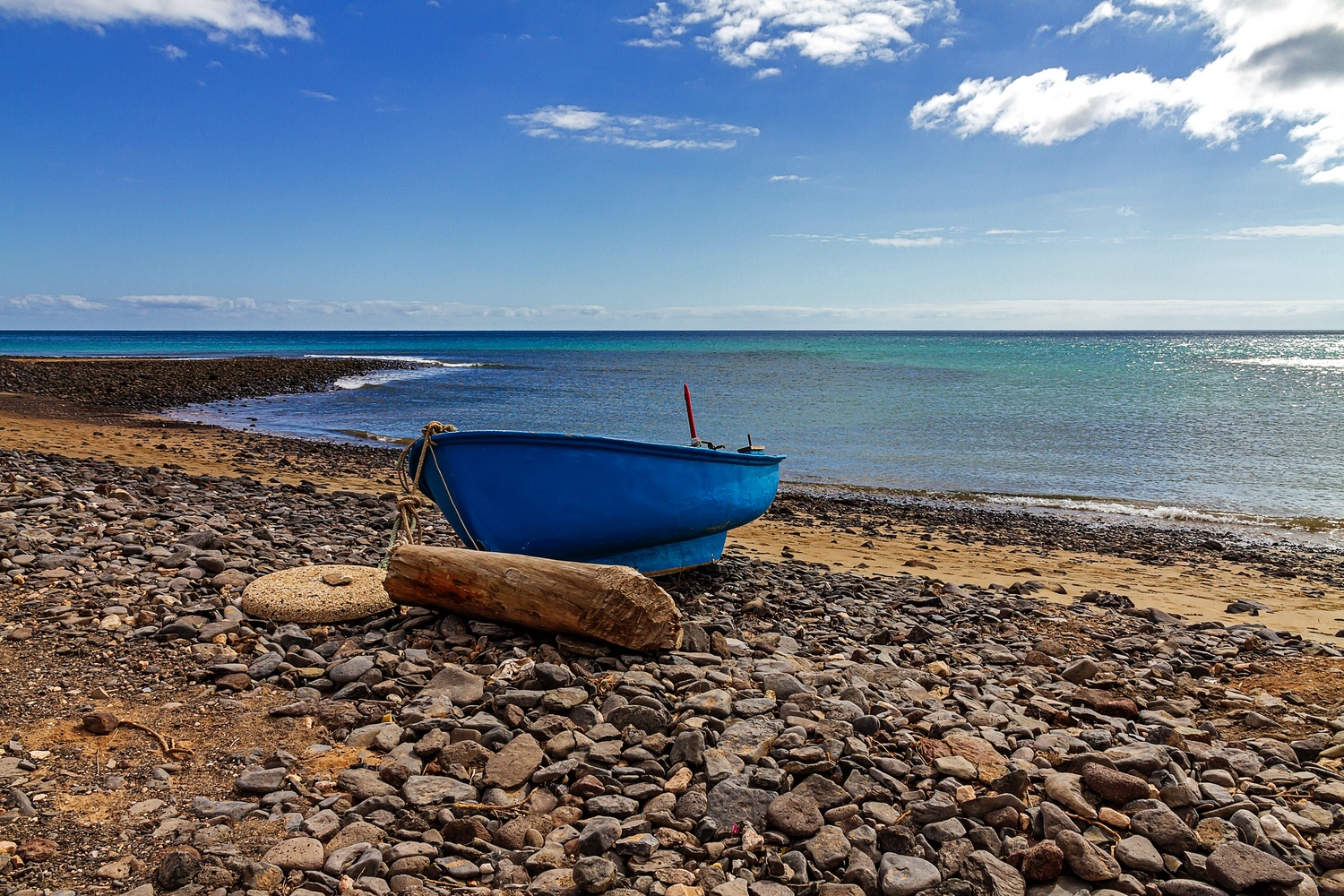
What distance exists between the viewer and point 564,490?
7215 millimetres

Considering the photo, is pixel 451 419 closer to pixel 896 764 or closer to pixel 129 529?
pixel 129 529

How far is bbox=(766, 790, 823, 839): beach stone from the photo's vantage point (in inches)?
135

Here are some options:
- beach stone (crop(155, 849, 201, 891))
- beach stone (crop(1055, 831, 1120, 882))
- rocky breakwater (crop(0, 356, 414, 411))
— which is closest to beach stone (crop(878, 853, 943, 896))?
beach stone (crop(1055, 831, 1120, 882))

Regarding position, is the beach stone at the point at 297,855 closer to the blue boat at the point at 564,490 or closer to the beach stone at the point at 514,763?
the beach stone at the point at 514,763

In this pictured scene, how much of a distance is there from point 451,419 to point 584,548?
22.0 m

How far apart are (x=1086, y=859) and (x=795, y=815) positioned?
1.12 metres

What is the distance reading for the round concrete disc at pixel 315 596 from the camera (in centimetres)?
564

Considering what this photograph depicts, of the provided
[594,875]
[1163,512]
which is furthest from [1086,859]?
[1163,512]

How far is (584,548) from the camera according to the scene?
7.44 metres

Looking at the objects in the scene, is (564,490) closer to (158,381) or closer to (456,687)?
(456,687)

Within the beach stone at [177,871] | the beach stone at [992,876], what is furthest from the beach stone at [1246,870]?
the beach stone at [177,871]

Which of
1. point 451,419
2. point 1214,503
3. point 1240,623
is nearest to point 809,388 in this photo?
point 451,419

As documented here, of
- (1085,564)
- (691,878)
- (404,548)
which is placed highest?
(404,548)

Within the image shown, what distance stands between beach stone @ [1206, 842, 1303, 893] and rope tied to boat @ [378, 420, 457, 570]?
17.2ft
